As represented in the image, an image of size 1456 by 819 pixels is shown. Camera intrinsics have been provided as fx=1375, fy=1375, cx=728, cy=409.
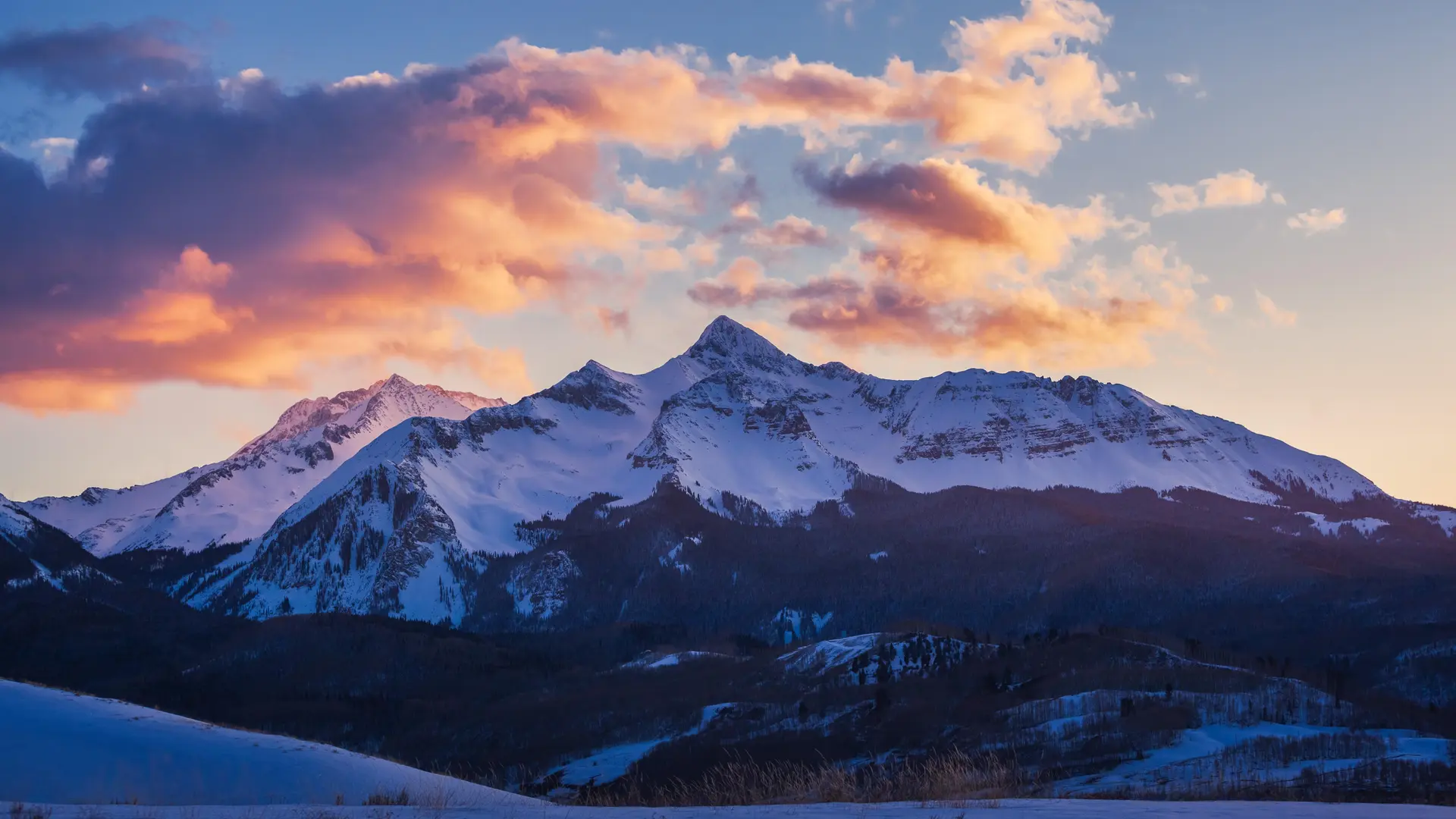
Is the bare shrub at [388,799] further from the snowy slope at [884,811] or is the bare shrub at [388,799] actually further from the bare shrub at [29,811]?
the bare shrub at [29,811]

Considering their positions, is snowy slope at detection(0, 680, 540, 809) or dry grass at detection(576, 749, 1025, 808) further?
snowy slope at detection(0, 680, 540, 809)

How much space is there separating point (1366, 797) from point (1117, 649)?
129639mm

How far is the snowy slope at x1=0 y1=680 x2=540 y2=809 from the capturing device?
3688 centimetres

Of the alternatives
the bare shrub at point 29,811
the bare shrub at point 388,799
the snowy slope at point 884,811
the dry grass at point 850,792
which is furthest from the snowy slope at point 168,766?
the bare shrub at point 29,811

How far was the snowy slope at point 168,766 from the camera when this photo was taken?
121ft

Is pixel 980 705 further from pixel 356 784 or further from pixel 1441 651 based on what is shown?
pixel 356 784

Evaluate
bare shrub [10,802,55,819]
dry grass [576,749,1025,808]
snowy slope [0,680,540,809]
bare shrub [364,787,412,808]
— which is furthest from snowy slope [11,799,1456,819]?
snowy slope [0,680,540,809]

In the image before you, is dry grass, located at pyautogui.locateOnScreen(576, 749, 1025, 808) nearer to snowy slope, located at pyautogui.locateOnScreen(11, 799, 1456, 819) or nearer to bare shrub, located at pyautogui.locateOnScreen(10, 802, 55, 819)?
snowy slope, located at pyautogui.locateOnScreen(11, 799, 1456, 819)

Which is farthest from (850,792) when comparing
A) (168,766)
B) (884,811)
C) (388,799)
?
(168,766)

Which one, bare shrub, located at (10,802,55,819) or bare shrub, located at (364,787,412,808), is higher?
bare shrub, located at (10,802,55,819)

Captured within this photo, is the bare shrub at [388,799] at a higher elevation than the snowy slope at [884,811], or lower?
lower

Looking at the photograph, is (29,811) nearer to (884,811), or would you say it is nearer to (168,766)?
(168,766)

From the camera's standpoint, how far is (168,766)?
127 ft

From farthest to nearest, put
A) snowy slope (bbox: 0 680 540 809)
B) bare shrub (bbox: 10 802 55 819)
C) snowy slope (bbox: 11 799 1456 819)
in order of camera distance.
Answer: snowy slope (bbox: 0 680 540 809)
snowy slope (bbox: 11 799 1456 819)
bare shrub (bbox: 10 802 55 819)
